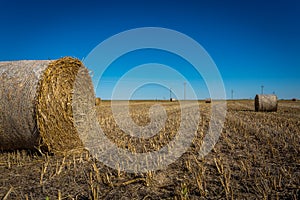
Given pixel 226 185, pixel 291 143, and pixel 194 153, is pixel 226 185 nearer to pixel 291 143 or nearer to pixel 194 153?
pixel 194 153

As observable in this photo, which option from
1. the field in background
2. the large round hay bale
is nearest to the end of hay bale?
the large round hay bale

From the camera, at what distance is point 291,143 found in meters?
5.75

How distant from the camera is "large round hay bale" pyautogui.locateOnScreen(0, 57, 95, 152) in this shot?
16.1ft

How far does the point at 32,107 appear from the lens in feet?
16.0

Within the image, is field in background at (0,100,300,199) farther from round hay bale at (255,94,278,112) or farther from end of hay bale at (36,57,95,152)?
round hay bale at (255,94,278,112)

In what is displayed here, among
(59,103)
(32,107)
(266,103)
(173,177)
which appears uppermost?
(266,103)

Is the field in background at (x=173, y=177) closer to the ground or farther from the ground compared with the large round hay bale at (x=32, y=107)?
closer to the ground

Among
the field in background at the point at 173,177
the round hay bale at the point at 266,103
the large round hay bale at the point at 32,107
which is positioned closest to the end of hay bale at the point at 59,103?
the large round hay bale at the point at 32,107

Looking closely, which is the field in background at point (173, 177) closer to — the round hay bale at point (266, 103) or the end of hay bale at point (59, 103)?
the end of hay bale at point (59, 103)

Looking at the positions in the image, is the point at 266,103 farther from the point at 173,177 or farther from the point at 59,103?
the point at 173,177

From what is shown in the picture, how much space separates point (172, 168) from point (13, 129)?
9.78 feet

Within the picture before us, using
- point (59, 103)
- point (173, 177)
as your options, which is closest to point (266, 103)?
point (59, 103)

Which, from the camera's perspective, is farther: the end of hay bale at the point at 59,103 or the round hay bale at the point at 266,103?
the round hay bale at the point at 266,103

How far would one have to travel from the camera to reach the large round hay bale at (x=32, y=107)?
16.1 feet
